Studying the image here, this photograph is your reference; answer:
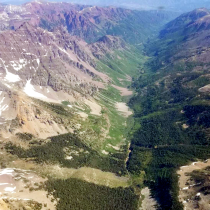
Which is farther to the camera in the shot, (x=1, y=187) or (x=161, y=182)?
(x=161, y=182)

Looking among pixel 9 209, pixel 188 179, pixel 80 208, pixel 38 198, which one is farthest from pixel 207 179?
pixel 9 209

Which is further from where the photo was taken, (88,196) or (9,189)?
(88,196)

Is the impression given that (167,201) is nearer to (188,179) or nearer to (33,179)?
(188,179)

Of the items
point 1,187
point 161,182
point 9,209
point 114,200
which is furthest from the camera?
point 161,182

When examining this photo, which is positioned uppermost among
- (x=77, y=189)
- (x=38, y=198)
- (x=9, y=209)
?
(x=77, y=189)

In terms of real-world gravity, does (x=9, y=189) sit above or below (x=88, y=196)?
below

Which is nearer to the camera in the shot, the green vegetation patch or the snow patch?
the snow patch

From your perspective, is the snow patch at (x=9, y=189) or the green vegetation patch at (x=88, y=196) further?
the green vegetation patch at (x=88, y=196)

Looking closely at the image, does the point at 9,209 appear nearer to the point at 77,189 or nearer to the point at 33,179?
the point at 33,179

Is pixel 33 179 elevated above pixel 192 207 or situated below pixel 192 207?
above

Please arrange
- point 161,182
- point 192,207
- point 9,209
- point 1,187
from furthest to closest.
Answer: point 161,182, point 1,187, point 192,207, point 9,209
